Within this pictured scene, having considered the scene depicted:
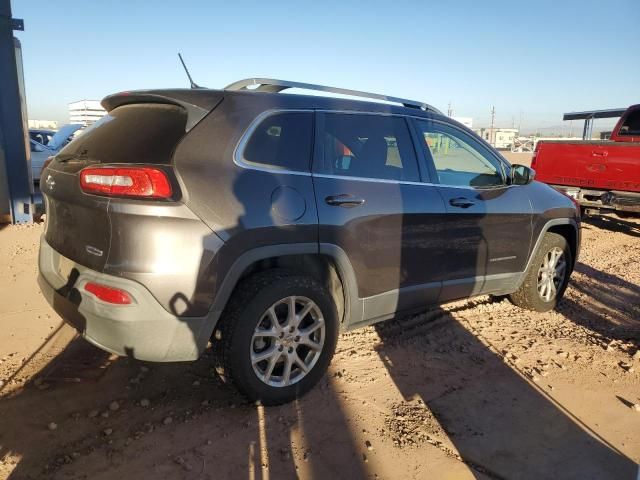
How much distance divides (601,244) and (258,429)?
739 centimetres

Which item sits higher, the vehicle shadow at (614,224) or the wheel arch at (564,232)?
the wheel arch at (564,232)

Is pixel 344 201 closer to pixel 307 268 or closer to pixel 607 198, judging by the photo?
pixel 307 268

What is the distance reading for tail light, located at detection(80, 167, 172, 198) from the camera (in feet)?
8.28

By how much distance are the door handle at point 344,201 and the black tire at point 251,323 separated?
482mm

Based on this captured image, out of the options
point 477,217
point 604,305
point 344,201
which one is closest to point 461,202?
point 477,217

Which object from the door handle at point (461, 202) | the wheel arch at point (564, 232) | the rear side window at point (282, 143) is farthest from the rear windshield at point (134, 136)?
the wheel arch at point (564, 232)

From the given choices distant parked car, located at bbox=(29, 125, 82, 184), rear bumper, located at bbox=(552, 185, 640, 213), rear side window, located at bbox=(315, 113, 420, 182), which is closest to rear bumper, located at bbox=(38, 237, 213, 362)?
rear side window, located at bbox=(315, 113, 420, 182)

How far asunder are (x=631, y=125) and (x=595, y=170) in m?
2.17

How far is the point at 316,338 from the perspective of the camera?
3188 millimetres

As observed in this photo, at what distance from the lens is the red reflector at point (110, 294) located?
2.52m

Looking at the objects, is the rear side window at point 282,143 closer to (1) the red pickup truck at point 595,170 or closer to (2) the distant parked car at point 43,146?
(1) the red pickup truck at point 595,170

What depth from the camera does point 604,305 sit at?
522 centimetres

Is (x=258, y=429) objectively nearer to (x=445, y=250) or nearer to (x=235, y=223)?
(x=235, y=223)

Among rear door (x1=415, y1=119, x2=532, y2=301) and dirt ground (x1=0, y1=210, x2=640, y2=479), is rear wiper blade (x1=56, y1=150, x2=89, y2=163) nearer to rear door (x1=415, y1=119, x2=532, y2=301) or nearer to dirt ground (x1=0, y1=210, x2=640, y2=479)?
dirt ground (x1=0, y1=210, x2=640, y2=479)
